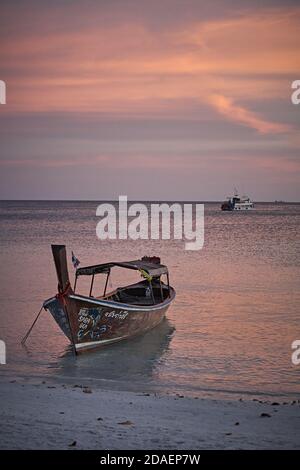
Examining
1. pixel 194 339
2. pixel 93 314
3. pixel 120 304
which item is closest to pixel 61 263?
pixel 93 314

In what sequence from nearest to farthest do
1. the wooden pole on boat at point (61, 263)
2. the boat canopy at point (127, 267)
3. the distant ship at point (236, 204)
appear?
the wooden pole on boat at point (61, 263)
the boat canopy at point (127, 267)
the distant ship at point (236, 204)

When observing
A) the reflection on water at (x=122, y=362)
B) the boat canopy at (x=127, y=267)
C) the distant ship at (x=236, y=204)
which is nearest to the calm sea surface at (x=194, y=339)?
the reflection on water at (x=122, y=362)

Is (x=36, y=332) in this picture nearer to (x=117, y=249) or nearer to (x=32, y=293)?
(x=32, y=293)

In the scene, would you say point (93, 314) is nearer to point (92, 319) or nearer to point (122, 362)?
point (92, 319)

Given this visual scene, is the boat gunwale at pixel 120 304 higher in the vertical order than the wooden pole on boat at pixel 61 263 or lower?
lower

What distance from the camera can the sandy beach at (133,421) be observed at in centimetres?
749

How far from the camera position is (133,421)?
848 centimetres

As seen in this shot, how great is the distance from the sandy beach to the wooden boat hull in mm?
3752

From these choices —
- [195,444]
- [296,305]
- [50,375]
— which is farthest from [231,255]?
[195,444]

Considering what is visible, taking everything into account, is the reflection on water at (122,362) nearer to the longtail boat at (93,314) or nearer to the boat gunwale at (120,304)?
the longtail boat at (93,314)

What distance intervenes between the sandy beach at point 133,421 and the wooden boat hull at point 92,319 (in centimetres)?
375

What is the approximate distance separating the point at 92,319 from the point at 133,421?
6.54 m

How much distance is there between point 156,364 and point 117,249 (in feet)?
108

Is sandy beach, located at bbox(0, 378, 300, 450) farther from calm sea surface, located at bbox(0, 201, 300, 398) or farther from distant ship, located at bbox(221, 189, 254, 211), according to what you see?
distant ship, located at bbox(221, 189, 254, 211)
